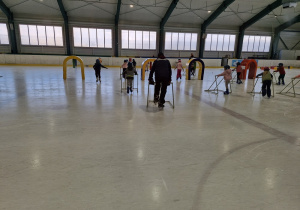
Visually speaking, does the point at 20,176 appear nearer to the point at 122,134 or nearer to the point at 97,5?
the point at 122,134

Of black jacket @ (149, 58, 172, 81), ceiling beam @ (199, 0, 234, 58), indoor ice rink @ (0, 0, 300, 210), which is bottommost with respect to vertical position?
indoor ice rink @ (0, 0, 300, 210)

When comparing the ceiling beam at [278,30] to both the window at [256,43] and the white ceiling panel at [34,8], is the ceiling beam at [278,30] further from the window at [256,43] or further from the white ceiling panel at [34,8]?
the white ceiling panel at [34,8]

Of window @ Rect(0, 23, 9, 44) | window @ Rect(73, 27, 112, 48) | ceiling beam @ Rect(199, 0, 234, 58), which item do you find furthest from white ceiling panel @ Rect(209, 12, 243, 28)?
window @ Rect(0, 23, 9, 44)

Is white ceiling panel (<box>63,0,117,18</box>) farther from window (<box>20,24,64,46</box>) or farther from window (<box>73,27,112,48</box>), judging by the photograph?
window (<box>20,24,64,46</box>)

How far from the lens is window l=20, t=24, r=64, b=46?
24328mm

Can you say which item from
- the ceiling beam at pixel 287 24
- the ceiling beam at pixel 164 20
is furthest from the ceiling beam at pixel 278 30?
the ceiling beam at pixel 164 20

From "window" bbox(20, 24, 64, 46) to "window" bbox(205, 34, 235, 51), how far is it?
20.3m

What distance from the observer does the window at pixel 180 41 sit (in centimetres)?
2798

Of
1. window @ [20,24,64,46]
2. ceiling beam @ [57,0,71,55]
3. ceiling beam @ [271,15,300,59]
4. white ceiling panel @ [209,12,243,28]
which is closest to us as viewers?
ceiling beam @ [57,0,71,55]

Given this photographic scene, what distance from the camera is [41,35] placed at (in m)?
24.9

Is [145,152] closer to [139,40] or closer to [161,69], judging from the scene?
[161,69]

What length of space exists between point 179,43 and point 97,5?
12078 mm

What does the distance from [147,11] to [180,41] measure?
6820 millimetres

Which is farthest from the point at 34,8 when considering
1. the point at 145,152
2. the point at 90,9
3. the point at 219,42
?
the point at 145,152
